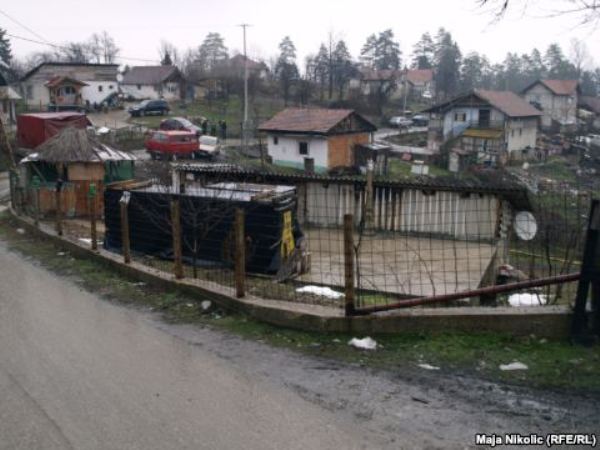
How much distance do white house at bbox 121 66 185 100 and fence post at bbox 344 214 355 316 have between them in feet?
195

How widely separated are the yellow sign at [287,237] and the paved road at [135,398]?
3807 mm

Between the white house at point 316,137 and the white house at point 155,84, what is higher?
the white house at point 155,84

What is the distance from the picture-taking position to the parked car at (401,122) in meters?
59.8

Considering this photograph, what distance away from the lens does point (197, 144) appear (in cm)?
3391

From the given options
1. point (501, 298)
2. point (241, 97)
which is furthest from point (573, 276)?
point (241, 97)

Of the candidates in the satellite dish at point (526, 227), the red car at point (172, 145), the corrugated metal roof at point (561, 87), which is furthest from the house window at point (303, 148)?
the corrugated metal roof at point (561, 87)

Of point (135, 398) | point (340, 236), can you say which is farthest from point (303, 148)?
point (135, 398)

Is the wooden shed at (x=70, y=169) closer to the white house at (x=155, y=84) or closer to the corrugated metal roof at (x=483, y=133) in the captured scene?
the corrugated metal roof at (x=483, y=133)

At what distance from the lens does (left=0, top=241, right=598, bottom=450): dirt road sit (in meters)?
4.29

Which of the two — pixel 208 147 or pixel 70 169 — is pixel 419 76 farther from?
pixel 70 169

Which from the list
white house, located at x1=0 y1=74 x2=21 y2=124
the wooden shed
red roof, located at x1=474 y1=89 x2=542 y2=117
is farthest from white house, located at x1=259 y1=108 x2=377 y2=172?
the wooden shed

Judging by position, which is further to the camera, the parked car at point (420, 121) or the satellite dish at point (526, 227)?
the parked car at point (420, 121)

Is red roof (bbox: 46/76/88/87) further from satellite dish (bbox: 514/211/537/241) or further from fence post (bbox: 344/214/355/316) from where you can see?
fence post (bbox: 344/214/355/316)

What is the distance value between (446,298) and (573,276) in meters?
1.11
